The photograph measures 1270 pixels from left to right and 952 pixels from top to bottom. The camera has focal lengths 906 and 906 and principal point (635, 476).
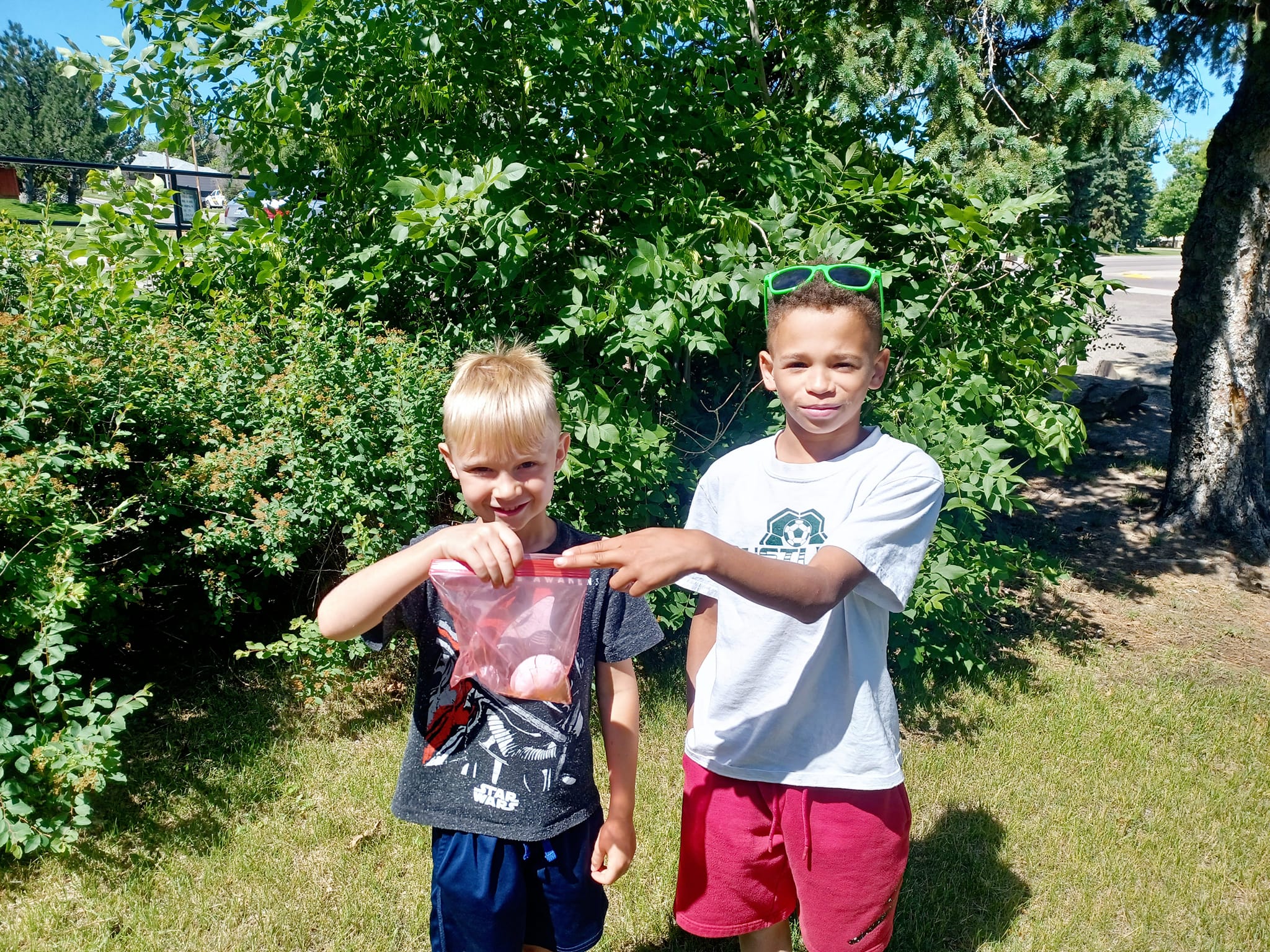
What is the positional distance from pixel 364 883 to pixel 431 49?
294 centimetres

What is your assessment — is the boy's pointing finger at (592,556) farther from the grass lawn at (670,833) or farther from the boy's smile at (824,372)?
the grass lawn at (670,833)

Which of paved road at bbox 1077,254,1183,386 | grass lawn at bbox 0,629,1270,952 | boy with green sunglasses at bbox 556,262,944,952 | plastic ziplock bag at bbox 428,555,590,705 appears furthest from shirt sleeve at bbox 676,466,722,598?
paved road at bbox 1077,254,1183,386

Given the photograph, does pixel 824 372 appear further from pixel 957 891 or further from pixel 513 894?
pixel 957 891

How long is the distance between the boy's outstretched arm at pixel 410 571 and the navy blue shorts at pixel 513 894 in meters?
0.49

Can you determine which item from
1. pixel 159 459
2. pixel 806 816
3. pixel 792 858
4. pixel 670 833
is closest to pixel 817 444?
pixel 806 816

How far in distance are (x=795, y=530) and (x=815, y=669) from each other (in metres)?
0.30

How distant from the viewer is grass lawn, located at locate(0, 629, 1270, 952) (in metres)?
2.66

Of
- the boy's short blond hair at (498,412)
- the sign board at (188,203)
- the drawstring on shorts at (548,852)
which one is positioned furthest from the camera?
the sign board at (188,203)

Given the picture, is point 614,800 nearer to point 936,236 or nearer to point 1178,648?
point 936,236

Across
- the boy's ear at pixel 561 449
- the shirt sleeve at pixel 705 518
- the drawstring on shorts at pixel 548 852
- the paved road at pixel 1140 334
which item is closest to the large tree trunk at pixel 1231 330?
the paved road at pixel 1140 334

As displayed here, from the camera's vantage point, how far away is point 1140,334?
604 inches

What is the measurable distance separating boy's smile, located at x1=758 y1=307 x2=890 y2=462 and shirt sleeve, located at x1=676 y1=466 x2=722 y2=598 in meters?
0.23

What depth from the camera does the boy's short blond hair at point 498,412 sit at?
1.64 metres

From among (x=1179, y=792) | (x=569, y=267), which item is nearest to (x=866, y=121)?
(x=569, y=267)
